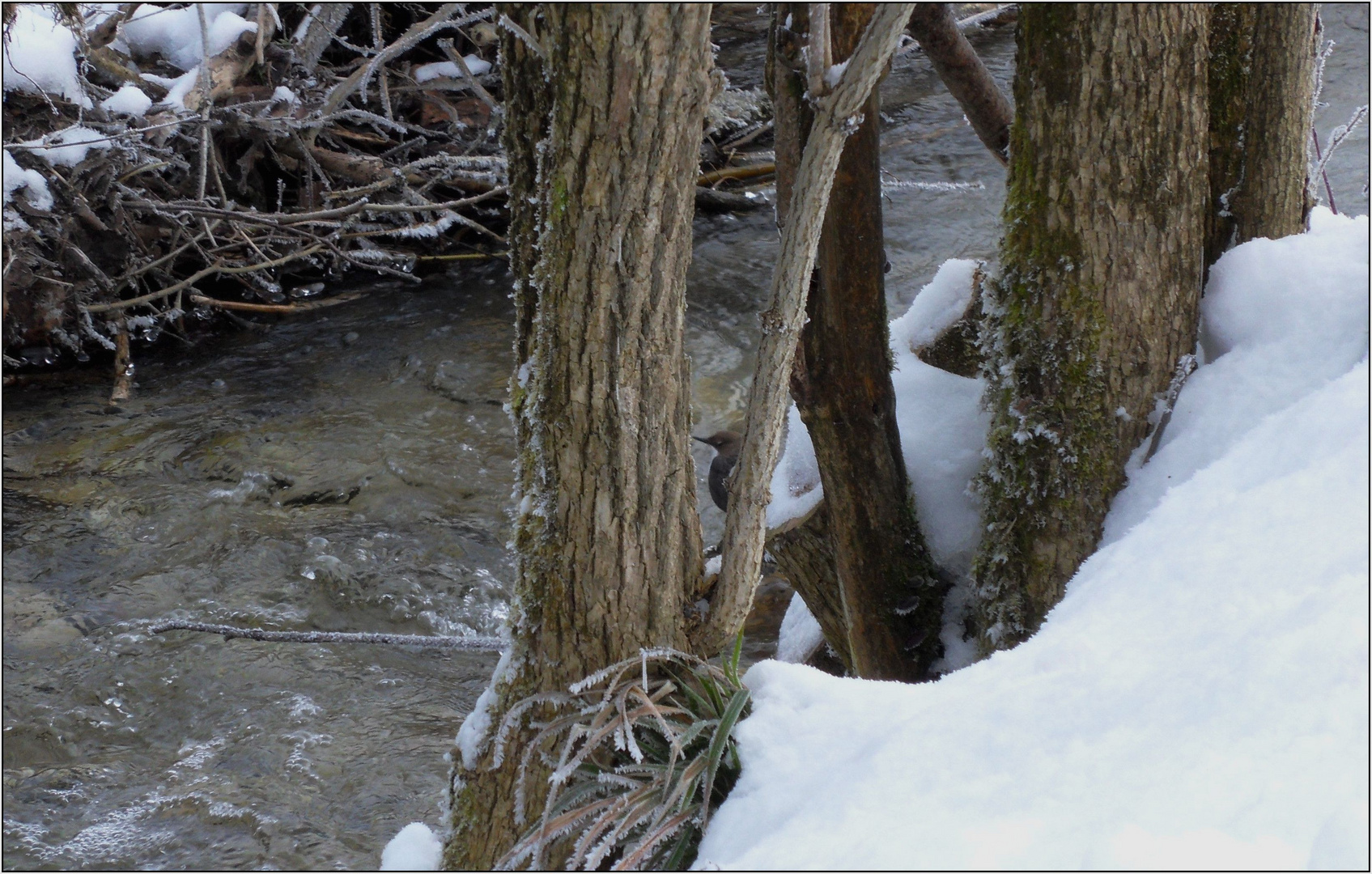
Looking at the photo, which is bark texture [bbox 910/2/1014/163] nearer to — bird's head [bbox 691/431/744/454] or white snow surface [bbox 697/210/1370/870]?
white snow surface [bbox 697/210/1370/870]

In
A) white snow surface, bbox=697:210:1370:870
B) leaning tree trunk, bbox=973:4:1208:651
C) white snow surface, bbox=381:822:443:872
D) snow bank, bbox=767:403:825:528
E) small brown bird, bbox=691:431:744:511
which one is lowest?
small brown bird, bbox=691:431:744:511

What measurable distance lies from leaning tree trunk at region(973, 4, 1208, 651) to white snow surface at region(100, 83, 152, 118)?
15.5 feet

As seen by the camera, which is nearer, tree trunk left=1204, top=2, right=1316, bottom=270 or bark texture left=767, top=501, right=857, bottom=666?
tree trunk left=1204, top=2, right=1316, bottom=270

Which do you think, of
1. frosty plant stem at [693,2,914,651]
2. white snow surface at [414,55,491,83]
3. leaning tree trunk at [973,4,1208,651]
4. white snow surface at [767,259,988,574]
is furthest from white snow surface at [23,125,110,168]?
leaning tree trunk at [973,4,1208,651]

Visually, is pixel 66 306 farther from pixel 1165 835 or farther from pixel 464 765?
pixel 1165 835

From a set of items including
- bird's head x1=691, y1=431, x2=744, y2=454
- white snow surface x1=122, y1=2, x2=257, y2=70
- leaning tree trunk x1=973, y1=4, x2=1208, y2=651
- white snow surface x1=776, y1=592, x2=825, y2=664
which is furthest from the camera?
white snow surface x1=122, y1=2, x2=257, y2=70

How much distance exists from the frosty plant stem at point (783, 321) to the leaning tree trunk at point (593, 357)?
7cm

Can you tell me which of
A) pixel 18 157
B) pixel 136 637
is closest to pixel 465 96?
pixel 18 157

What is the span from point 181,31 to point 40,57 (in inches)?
36.1

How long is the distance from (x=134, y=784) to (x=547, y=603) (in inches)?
101

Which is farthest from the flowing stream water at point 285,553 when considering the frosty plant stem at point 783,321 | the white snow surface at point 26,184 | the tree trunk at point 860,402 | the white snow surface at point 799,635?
the white snow surface at point 26,184

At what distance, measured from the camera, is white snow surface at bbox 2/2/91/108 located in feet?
15.7

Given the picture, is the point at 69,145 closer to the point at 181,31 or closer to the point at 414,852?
the point at 181,31

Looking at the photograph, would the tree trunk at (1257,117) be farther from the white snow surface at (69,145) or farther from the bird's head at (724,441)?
the white snow surface at (69,145)
